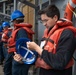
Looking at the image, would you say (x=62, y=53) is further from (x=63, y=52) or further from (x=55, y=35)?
(x=55, y=35)

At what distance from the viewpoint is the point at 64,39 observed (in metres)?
2.92

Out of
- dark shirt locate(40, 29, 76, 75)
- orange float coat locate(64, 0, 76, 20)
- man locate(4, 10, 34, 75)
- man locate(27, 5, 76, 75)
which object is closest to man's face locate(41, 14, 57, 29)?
man locate(27, 5, 76, 75)

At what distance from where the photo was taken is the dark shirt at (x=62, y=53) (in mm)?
2887

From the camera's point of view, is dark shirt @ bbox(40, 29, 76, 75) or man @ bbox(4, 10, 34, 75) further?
man @ bbox(4, 10, 34, 75)

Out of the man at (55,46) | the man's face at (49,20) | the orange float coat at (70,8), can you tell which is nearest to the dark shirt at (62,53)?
the man at (55,46)

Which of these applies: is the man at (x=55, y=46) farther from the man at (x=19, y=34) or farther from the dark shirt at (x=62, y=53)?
the man at (x=19, y=34)

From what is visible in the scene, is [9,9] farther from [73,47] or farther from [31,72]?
[73,47]

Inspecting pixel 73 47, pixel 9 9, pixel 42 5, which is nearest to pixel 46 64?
pixel 73 47

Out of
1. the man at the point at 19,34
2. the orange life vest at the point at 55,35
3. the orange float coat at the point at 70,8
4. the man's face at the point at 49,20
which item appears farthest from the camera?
the man at the point at 19,34

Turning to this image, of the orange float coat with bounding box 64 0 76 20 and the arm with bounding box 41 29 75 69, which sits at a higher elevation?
the orange float coat with bounding box 64 0 76 20

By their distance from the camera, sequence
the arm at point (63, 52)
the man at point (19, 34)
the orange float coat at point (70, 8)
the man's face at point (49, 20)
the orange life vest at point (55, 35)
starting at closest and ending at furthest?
the arm at point (63, 52)
the orange life vest at point (55, 35)
the man's face at point (49, 20)
the orange float coat at point (70, 8)
the man at point (19, 34)

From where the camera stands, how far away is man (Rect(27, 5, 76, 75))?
2.90 m

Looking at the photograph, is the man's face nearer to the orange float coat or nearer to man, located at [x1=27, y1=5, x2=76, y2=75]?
man, located at [x1=27, y1=5, x2=76, y2=75]

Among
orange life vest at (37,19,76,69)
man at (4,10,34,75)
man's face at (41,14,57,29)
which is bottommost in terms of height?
man at (4,10,34,75)
